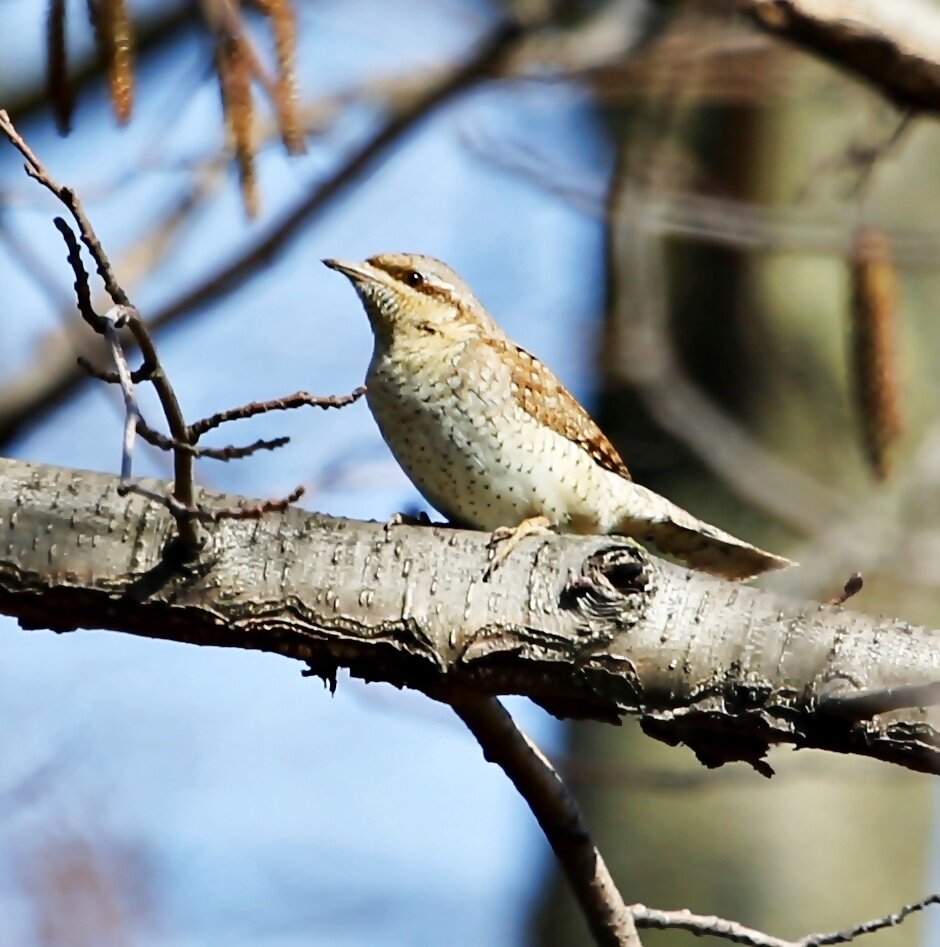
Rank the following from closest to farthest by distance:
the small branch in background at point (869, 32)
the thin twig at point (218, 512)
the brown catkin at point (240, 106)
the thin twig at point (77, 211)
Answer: the thin twig at point (77, 211) → the thin twig at point (218, 512) → the brown catkin at point (240, 106) → the small branch in background at point (869, 32)

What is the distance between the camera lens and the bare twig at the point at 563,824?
120 inches

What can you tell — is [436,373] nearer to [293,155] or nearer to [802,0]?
[293,155]

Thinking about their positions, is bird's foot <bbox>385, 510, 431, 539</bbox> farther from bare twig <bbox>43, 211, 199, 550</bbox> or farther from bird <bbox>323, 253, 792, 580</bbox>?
bare twig <bbox>43, 211, 199, 550</bbox>

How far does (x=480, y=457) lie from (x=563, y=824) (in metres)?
1.09

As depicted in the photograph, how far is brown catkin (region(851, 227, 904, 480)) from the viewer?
395 centimetres

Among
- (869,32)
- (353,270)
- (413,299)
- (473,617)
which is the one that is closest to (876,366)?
(869,32)

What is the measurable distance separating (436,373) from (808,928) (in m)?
4.04

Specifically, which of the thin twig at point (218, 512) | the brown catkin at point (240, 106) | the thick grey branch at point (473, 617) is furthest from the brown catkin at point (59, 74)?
the thin twig at point (218, 512)

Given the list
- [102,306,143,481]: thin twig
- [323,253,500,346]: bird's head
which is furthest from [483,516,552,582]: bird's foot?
[323,253,500,346]: bird's head

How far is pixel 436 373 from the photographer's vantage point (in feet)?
13.1

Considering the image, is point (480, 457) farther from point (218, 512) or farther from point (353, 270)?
point (218, 512)

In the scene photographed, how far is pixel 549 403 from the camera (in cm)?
410

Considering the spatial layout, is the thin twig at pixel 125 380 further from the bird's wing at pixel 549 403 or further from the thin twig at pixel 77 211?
the bird's wing at pixel 549 403

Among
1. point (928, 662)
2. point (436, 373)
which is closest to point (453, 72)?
point (436, 373)
